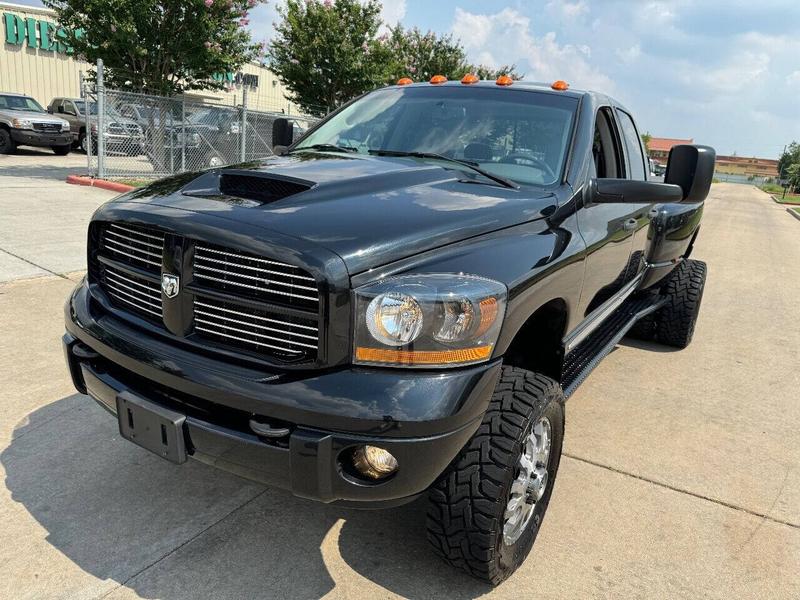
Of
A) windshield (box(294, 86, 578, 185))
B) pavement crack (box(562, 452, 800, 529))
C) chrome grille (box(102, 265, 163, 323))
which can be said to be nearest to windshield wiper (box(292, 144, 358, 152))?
windshield (box(294, 86, 578, 185))

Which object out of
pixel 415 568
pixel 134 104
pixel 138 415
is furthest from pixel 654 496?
pixel 134 104

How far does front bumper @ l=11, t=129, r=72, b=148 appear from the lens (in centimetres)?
1738

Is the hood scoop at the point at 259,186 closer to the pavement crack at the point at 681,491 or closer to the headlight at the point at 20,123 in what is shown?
the pavement crack at the point at 681,491

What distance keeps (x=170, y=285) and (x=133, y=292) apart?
0.32 metres

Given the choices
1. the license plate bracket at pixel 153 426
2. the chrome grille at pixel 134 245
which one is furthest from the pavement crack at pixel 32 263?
the license plate bracket at pixel 153 426

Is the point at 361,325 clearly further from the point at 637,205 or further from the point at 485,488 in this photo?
the point at 637,205

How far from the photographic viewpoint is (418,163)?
2873 millimetres

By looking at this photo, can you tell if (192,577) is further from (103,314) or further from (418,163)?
(418,163)

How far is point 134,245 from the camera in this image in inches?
88.5

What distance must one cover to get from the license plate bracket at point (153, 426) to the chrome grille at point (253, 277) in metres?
0.42

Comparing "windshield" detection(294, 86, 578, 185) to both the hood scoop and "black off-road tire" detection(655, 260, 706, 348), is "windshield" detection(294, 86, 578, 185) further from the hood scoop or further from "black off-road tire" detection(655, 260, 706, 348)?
"black off-road tire" detection(655, 260, 706, 348)

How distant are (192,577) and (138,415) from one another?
62 centimetres

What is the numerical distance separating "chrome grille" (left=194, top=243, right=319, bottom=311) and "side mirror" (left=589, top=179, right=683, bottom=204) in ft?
5.04

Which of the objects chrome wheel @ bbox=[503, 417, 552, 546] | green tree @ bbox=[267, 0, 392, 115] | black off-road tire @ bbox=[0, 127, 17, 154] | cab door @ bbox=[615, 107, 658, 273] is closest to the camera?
chrome wheel @ bbox=[503, 417, 552, 546]
